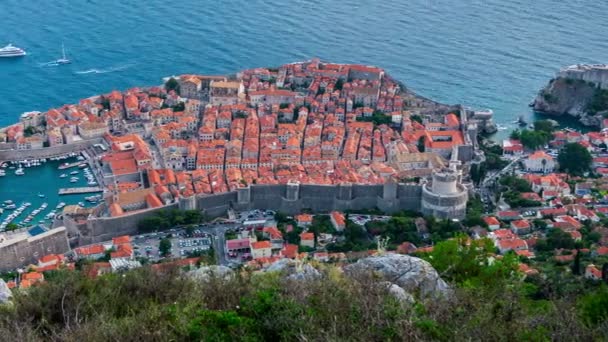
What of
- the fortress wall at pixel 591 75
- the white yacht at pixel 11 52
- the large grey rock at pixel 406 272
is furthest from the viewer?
the white yacht at pixel 11 52

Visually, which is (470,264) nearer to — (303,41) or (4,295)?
(4,295)

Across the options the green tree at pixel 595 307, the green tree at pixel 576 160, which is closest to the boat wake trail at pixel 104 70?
the green tree at pixel 576 160

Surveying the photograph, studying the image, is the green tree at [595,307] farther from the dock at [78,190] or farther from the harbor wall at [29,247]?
the dock at [78,190]

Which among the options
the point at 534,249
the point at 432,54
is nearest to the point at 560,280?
the point at 534,249

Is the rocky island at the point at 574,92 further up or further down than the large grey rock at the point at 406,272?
further down

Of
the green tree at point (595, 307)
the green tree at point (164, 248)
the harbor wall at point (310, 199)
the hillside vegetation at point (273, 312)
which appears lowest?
the green tree at point (164, 248)

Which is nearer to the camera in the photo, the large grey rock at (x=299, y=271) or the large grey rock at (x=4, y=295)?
the large grey rock at (x=299, y=271)

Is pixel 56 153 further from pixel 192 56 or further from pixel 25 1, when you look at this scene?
pixel 25 1
